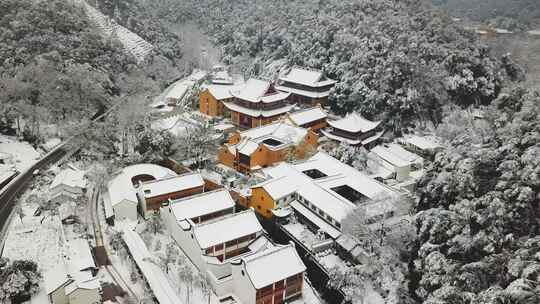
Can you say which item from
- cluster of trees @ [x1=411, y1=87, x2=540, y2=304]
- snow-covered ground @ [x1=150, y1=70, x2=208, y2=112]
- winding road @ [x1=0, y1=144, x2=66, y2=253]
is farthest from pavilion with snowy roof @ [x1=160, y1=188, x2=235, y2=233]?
snow-covered ground @ [x1=150, y1=70, x2=208, y2=112]

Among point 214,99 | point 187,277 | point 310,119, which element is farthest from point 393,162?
point 187,277

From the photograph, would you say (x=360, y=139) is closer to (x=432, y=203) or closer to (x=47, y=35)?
(x=432, y=203)

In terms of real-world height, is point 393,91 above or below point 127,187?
above

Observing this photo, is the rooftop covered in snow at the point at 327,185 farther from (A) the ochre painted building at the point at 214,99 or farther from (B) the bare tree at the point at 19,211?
(B) the bare tree at the point at 19,211

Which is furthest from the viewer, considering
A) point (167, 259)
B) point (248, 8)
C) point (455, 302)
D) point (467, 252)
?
point (248, 8)

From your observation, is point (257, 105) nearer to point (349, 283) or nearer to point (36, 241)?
point (36, 241)

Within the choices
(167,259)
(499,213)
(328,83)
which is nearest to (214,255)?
(167,259)

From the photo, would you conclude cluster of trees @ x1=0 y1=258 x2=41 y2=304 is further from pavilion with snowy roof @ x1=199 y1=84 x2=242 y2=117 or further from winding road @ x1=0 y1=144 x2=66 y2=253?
pavilion with snowy roof @ x1=199 y1=84 x2=242 y2=117
